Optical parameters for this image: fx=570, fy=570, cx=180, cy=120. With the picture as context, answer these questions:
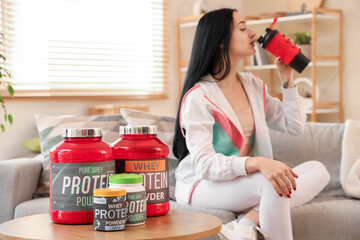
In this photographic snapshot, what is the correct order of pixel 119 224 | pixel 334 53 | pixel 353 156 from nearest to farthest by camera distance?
pixel 119 224, pixel 353 156, pixel 334 53

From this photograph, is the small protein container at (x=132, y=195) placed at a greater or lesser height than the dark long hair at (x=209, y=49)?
lesser

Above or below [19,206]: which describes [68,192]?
above

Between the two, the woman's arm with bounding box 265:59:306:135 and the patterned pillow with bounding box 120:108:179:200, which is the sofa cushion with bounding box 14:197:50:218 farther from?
the woman's arm with bounding box 265:59:306:135

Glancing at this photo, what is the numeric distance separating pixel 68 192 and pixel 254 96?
1145mm

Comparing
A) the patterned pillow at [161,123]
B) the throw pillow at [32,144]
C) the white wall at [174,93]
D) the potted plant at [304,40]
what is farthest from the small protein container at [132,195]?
the potted plant at [304,40]

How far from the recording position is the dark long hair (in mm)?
2129

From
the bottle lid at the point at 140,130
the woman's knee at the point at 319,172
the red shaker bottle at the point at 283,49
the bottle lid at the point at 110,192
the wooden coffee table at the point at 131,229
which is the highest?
the red shaker bottle at the point at 283,49

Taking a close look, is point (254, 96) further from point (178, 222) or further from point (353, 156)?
point (178, 222)

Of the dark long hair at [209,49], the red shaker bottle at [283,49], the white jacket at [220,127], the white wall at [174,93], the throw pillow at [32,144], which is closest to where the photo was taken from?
the white jacket at [220,127]

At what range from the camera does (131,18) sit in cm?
427

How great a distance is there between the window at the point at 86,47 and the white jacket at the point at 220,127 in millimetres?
1877

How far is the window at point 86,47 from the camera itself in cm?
368

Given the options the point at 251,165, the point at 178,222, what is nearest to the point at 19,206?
the point at 251,165

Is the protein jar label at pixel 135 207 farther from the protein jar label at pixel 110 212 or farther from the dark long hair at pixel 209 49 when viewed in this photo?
the dark long hair at pixel 209 49
